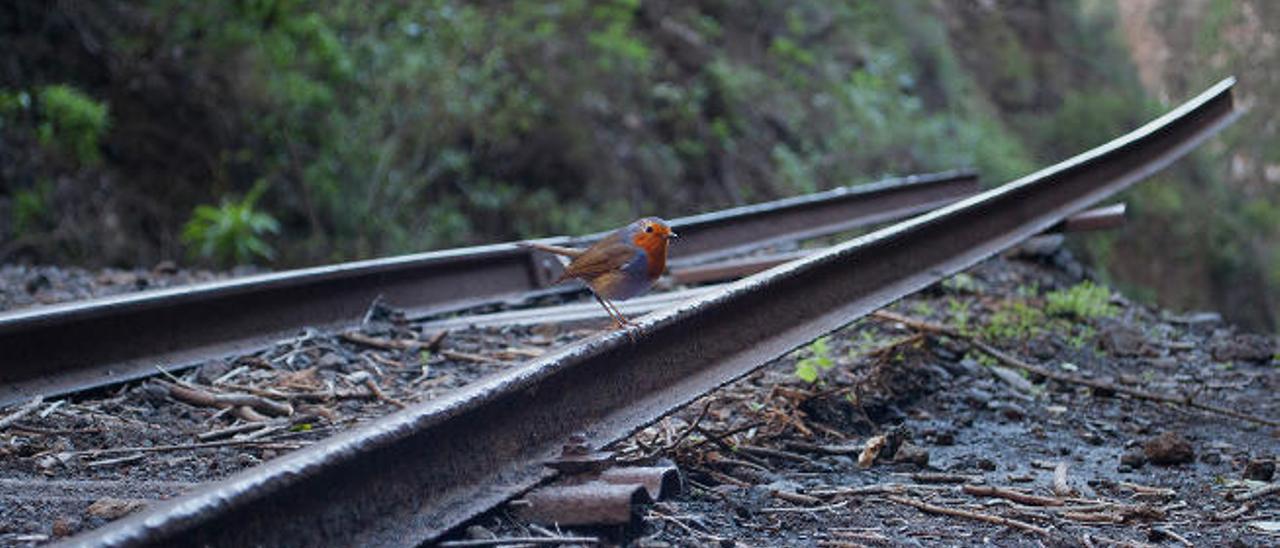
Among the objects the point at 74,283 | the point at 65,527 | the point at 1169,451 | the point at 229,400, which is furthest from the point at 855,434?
the point at 74,283

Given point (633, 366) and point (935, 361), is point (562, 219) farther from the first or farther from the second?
point (633, 366)

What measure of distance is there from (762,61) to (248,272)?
9832 millimetres

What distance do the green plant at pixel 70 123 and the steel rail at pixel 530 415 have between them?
7070 mm

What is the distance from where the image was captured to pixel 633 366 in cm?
319

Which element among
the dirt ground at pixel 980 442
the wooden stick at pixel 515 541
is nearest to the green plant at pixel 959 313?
the dirt ground at pixel 980 442

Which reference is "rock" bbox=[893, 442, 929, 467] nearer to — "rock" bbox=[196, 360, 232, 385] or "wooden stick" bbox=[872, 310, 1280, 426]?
"wooden stick" bbox=[872, 310, 1280, 426]

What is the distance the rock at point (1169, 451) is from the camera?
369 cm

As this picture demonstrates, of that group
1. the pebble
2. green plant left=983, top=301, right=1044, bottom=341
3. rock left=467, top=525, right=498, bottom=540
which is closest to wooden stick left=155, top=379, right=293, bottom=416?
the pebble

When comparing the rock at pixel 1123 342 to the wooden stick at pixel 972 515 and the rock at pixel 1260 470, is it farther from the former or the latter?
the wooden stick at pixel 972 515

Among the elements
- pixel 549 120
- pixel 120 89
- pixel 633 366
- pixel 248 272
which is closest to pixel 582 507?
pixel 633 366

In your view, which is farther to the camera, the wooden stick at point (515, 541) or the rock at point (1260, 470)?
the rock at point (1260, 470)

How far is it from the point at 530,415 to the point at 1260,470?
1983mm

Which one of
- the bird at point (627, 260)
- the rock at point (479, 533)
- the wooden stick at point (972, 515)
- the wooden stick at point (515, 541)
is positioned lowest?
the wooden stick at point (972, 515)

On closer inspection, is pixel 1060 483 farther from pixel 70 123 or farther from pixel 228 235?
pixel 70 123
